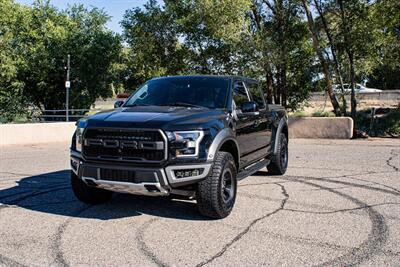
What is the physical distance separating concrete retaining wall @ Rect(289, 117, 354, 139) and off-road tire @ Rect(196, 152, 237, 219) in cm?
1086

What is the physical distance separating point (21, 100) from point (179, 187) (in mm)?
24318

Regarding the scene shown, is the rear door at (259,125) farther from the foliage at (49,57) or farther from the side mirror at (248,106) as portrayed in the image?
A: the foliage at (49,57)

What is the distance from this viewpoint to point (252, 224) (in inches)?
205

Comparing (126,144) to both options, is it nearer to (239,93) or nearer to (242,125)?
(242,125)

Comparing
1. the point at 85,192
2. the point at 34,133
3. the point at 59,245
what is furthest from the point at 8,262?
the point at 34,133

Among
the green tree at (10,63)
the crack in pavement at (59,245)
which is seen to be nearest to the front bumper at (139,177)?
the crack in pavement at (59,245)

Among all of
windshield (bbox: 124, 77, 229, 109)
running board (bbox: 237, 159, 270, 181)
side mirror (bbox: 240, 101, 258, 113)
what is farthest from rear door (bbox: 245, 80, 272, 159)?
windshield (bbox: 124, 77, 229, 109)

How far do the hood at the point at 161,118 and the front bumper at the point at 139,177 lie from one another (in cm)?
46

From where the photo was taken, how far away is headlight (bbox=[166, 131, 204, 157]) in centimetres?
486

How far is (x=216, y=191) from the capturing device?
5.10 metres

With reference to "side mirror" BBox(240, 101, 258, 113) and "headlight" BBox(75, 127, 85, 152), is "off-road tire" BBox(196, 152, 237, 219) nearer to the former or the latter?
"side mirror" BBox(240, 101, 258, 113)

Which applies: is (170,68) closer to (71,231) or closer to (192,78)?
(192,78)

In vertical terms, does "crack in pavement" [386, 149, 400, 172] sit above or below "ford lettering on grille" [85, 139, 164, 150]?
below

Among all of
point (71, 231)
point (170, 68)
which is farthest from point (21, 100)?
point (71, 231)
